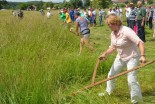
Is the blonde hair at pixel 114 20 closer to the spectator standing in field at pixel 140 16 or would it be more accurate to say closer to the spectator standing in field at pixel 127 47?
the spectator standing in field at pixel 127 47

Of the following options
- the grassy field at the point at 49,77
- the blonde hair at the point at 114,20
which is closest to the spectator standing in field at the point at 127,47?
the blonde hair at the point at 114,20

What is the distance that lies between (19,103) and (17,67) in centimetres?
73

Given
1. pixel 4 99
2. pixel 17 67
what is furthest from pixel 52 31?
pixel 4 99

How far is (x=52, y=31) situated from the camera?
1066cm

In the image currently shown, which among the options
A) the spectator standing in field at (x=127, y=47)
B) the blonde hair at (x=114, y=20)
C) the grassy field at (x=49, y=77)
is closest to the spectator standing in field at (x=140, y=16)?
the grassy field at (x=49, y=77)

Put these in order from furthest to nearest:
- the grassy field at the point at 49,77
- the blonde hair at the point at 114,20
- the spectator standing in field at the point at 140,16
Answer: the spectator standing in field at the point at 140,16 → the blonde hair at the point at 114,20 → the grassy field at the point at 49,77

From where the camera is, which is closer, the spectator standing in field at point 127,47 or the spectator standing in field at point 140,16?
the spectator standing in field at point 127,47

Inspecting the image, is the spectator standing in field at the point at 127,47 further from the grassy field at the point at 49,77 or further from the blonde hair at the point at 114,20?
the grassy field at the point at 49,77

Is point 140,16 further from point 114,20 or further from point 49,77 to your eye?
point 49,77

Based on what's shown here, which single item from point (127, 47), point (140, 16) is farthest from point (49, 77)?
A: point (140, 16)

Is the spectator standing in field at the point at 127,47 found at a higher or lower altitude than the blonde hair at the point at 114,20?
lower

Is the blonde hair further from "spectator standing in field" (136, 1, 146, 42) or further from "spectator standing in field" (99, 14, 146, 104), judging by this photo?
"spectator standing in field" (136, 1, 146, 42)

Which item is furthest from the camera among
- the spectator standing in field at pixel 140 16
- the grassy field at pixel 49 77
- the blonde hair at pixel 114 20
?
the spectator standing in field at pixel 140 16

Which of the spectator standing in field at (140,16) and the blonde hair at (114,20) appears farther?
the spectator standing in field at (140,16)
